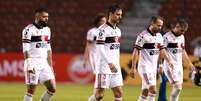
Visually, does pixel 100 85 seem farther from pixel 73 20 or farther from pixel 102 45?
pixel 73 20

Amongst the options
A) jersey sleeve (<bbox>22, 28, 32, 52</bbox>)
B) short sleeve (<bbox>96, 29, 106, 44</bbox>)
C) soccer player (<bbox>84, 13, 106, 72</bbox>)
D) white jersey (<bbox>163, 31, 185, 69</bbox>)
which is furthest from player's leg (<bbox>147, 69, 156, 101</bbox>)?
soccer player (<bbox>84, 13, 106, 72</bbox>)

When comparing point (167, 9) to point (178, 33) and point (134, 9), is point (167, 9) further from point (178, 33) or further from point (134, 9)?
point (178, 33)

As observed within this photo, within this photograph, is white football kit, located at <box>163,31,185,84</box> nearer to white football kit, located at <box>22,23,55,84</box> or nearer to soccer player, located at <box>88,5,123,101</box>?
soccer player, located at <box>88,5,123,101</box>

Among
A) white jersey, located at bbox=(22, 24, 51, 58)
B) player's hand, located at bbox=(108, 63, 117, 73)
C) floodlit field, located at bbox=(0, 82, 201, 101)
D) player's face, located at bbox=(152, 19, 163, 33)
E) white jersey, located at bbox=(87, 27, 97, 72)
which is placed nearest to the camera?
player's hand, located at bbox=(108, 63, 117, 73)

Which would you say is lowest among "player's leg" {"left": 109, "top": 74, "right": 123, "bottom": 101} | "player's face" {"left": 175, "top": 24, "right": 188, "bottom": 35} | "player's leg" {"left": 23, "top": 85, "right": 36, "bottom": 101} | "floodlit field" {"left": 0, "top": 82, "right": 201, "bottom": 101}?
"floodlit field" {"left": 0, "top": 82, "right": 201, "bottom": 101}

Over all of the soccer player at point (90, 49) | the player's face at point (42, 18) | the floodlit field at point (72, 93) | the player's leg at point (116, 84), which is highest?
the player's face at point (42, 18)

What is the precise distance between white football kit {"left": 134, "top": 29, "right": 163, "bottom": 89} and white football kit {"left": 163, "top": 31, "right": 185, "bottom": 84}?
80 centimetres

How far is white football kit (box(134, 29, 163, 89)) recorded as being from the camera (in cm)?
1499

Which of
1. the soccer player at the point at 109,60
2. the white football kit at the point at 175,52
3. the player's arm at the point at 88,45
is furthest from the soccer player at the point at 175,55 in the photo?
A: the player's arm at the point at 88,45

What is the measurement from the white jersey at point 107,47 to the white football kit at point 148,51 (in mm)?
866

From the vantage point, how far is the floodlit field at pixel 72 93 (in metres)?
19.6

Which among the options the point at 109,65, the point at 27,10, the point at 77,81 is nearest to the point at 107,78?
the point at 109,65

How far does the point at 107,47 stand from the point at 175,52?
2.16m

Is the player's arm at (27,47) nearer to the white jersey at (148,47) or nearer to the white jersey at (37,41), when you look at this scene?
the white jersey at (37,41)
